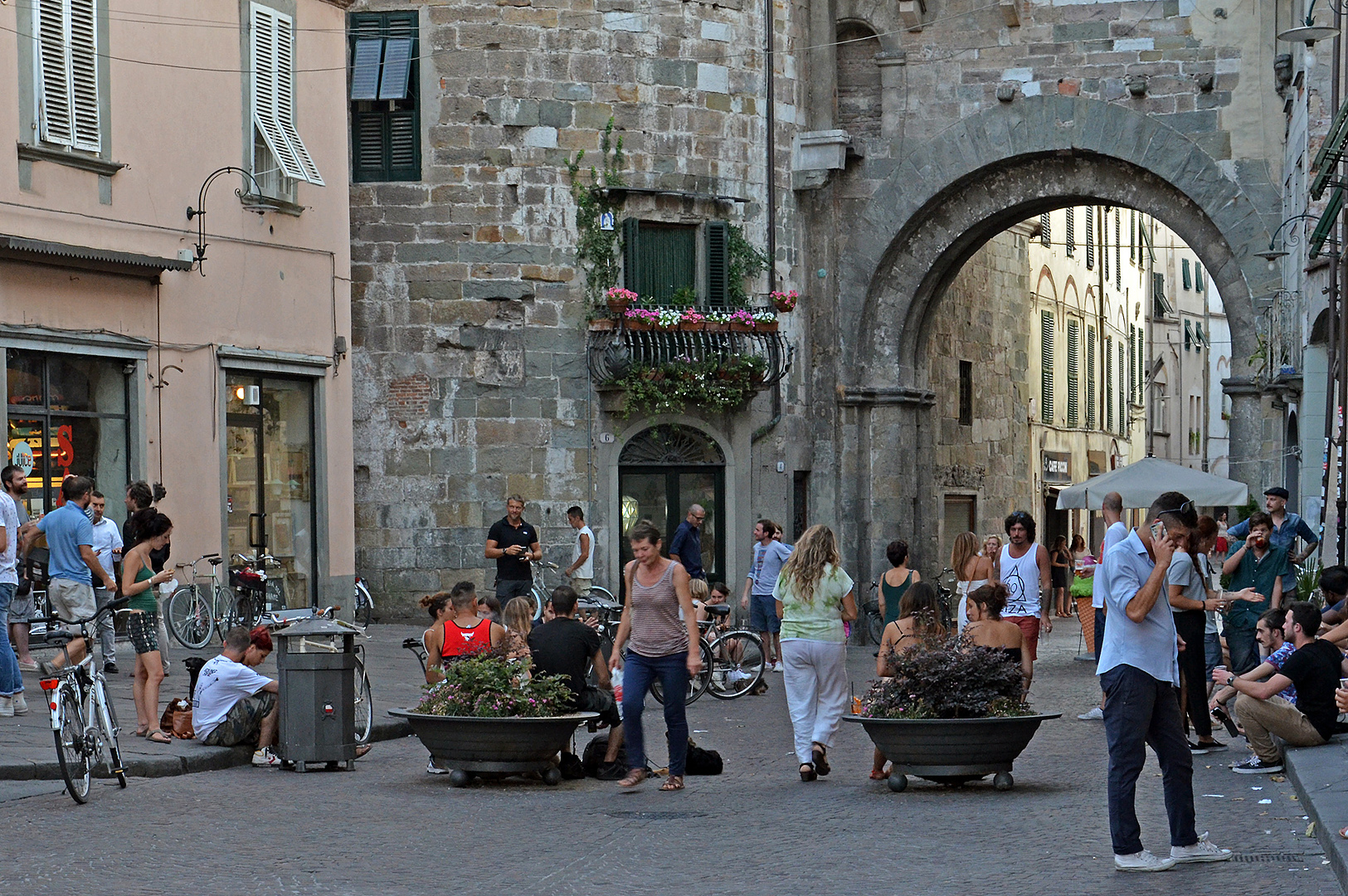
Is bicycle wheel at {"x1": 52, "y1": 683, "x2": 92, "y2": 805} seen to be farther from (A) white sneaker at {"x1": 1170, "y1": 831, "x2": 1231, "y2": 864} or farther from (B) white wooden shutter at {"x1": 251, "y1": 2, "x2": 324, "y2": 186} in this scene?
(B) white wooden shutter at {"x1": 251, "y1": 2, "x2": 324, "y2": 186}

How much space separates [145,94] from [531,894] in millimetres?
12692

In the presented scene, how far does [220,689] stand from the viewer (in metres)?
12.6

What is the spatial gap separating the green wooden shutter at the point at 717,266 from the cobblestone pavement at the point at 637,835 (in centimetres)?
1304

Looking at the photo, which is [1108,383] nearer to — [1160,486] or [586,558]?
[1160,486]

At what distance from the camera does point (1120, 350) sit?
161 ft

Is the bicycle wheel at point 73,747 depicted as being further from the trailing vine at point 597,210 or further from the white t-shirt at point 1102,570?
the trailing vine at point 597,210

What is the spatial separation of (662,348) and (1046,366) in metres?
17.5

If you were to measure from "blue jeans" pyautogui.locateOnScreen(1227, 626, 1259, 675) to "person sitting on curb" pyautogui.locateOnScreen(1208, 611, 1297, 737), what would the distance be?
1.25m

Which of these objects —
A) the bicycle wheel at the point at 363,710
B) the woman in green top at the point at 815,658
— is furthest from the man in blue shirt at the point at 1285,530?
the bicycle wheel at the point at 363,710

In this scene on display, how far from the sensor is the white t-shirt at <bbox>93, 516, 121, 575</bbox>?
16.0 metres

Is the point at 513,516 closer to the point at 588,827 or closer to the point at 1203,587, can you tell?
the point at 1203,587

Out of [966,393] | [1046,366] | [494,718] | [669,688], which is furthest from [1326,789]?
[1046,366]

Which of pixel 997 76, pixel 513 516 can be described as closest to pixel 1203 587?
pixel 513 516

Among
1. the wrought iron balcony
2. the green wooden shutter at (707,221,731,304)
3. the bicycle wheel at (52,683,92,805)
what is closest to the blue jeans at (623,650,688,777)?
the bicycle wheel at (52,683,92,805)
